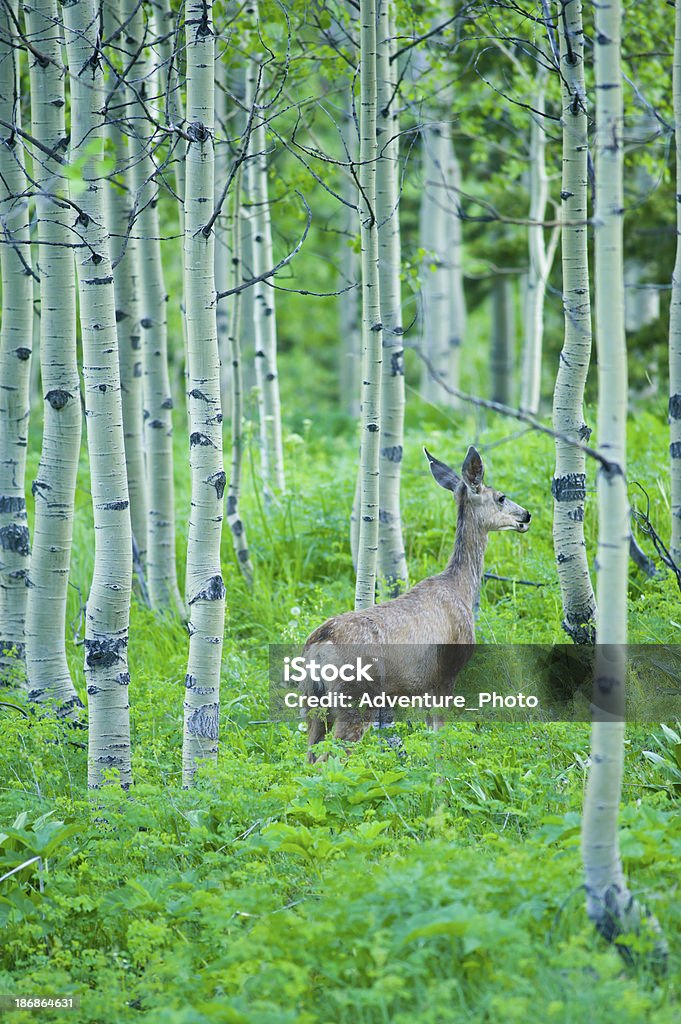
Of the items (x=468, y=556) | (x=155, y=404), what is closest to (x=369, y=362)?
(x=468, y=556)

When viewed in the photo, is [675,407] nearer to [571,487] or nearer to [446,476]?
[571,487]

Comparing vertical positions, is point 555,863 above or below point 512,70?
below

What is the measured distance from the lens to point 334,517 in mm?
9586

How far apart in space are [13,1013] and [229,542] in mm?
6157

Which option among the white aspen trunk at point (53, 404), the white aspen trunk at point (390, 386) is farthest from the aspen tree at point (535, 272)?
the white aspen trunk at point (53, 404)

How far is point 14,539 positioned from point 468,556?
130 inches

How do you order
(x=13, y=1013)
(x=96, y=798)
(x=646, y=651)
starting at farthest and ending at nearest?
(x=646, y=651), (x=96, y=798), (x=13, y=1013)

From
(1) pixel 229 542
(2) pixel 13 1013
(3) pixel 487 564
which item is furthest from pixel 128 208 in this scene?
(2) pixel 13 1013

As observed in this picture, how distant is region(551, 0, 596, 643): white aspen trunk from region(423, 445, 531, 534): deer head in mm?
463

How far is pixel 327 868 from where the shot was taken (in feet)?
14.1

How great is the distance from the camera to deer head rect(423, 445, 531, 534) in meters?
6.84

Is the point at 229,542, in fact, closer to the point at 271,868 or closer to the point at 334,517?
the point at 334,517

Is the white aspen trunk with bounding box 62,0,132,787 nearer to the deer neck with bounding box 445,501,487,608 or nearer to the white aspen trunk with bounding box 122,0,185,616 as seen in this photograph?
the deer neck with bounding box 445,501,487,608

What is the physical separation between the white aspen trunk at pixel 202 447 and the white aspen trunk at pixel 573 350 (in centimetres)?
246
